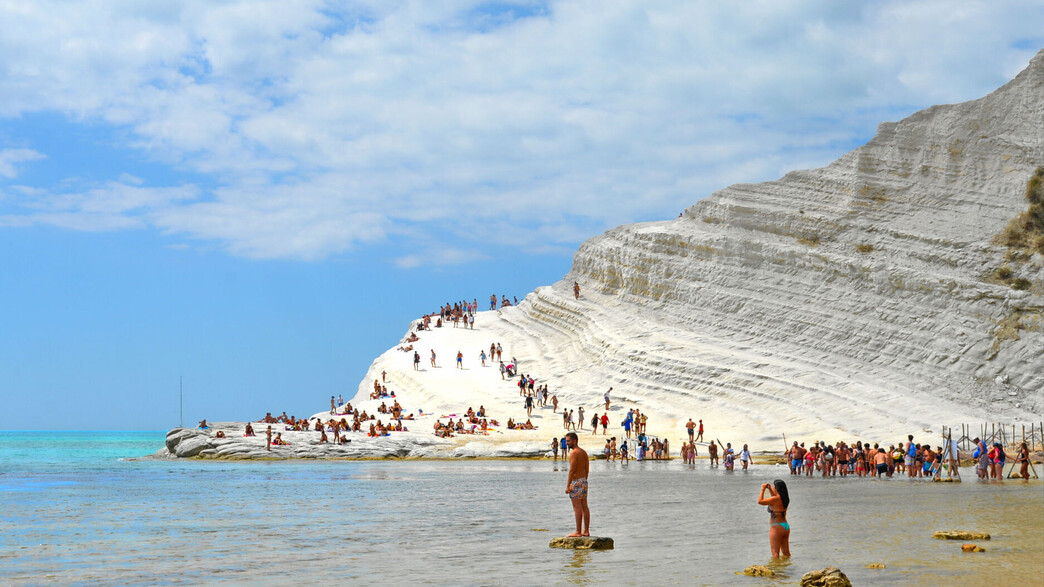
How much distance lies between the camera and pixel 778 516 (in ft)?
38.8

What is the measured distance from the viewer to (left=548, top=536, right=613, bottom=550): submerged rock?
12913mm

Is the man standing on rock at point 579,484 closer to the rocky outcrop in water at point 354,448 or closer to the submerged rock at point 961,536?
the submerged rock at point 961,536

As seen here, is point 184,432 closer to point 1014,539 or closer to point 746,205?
point 746,205

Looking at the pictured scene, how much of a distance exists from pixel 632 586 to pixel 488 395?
3914 cm

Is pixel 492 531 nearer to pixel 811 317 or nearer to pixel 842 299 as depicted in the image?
pixel 811 317

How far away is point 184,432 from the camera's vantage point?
45.2m

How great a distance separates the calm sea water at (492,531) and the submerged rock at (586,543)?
0.25 metres

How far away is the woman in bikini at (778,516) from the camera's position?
1162cm

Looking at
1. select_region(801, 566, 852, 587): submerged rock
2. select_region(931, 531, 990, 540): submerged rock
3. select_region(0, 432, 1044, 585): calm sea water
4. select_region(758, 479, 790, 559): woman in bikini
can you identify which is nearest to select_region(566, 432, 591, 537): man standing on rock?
select_region(0, 432, 1044, 585): calm sea water

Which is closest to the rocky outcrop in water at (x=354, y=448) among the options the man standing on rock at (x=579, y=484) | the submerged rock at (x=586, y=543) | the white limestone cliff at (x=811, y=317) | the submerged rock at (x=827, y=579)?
the white limestone cliff at (x=811, y=317)

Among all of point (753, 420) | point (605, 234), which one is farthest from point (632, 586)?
point (605, 234)

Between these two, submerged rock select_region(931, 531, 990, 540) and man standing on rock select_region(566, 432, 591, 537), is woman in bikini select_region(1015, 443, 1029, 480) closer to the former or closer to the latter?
submerged rock select_region(931, 531, 990, 540)

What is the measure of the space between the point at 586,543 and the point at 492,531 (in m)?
2.94

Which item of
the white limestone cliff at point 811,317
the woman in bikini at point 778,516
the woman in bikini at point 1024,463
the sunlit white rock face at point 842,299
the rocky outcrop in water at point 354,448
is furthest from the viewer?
the sunlit white rock face at point 842,299
